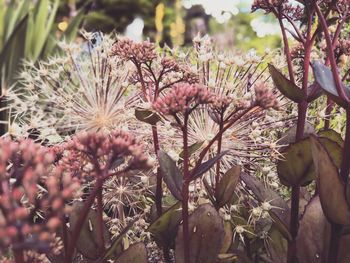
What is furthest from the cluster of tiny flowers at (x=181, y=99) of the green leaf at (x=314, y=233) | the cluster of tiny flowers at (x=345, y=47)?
the cluster of tiny flowers at (x=345, y=47)

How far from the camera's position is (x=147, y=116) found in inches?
31.5

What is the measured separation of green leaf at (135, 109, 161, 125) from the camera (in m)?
0.79

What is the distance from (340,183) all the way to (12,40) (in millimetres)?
2093

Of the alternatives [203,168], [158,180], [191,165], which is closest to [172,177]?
[203,168]

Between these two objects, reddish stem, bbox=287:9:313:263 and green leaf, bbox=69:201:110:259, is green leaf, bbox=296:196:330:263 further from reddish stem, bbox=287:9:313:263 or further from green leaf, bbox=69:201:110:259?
green leaf, bbox=69:201:110:259

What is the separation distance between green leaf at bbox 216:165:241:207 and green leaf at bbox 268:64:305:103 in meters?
0.11

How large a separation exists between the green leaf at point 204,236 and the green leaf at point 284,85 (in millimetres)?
173

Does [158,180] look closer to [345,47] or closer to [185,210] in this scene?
[185,210]

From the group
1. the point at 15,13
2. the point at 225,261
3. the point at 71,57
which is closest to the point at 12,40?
the point at 15,13

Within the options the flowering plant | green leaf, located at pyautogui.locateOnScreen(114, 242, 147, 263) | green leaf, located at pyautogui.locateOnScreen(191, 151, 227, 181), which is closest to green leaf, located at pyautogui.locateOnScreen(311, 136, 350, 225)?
the flowering plant

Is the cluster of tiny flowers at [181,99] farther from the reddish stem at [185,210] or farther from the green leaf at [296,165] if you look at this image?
the green leaf at [296,165]

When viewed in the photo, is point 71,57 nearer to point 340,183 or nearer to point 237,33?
point 340,183

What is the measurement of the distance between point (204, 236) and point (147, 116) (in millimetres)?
181

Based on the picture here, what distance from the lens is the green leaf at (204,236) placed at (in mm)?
704
